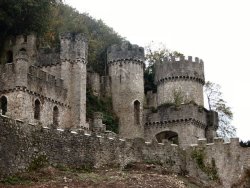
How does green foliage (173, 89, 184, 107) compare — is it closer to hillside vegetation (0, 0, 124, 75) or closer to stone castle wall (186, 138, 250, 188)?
hillside vegetation (0, 0, 124, 75)

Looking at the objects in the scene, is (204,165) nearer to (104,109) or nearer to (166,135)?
(166,135)

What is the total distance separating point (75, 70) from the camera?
5578cm

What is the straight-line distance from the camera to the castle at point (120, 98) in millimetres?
43156

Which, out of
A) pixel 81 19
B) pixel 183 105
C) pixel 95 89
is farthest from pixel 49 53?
pixel 81 19

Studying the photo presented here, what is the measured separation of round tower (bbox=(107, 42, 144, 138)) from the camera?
59.4 meters

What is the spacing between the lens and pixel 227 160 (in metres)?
43.0

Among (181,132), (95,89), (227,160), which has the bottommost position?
(227,160)

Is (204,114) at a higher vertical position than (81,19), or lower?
lower

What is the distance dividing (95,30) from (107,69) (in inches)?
503

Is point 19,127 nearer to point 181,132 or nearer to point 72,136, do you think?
point 72,136

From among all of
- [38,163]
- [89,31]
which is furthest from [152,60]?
[38,163]

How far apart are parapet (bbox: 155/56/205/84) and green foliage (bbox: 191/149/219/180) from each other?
18.3m

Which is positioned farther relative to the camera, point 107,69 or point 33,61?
point 107,69

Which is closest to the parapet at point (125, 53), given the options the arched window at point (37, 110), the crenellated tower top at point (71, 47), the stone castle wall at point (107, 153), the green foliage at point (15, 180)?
the crenellated tower top at point (71, 47)
